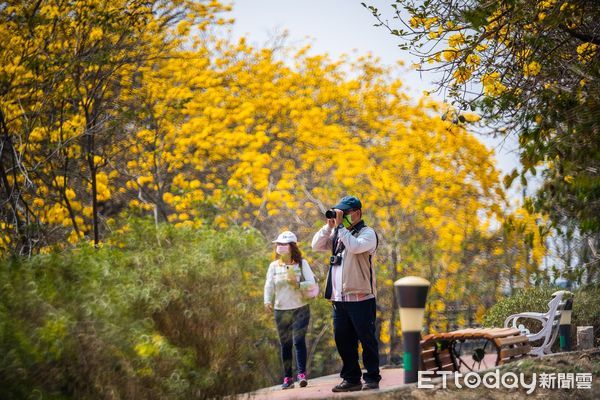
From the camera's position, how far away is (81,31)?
1130 centimetres

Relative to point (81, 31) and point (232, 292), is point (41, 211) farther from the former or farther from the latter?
point (232, 292)

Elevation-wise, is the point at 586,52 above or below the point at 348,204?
above

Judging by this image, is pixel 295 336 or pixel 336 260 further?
pixel 295 336

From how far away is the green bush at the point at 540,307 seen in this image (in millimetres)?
12906

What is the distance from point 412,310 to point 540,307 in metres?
6.34

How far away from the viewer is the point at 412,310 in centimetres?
720

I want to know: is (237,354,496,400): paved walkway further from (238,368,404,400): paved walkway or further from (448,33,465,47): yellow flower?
(448,33,465,47): yellow flower

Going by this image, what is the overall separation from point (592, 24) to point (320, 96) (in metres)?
9.79

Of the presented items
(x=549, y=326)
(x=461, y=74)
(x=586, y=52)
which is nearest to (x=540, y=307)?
(x=549, y=326)

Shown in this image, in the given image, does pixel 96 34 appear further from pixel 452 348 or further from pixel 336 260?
pixel 452 348

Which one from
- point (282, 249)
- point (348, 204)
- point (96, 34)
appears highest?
point (96, 34)

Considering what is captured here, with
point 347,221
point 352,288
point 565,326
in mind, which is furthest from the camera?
point 565,326

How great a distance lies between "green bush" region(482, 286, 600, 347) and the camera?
12.9 meters

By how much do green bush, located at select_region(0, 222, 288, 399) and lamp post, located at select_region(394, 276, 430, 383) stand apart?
113 cm
